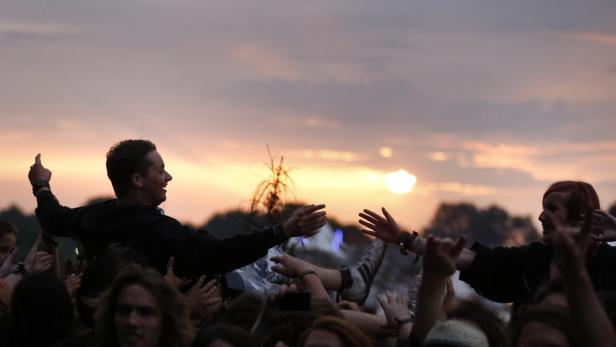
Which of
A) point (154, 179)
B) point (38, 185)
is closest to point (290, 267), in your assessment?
point (154, 179)

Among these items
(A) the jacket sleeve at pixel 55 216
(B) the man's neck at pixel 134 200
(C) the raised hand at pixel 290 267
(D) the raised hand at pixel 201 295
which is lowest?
(D) the raised hand at pixel 201 295

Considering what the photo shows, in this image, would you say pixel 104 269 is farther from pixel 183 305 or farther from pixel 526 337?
pixel 526 337

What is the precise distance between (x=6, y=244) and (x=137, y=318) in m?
3.47

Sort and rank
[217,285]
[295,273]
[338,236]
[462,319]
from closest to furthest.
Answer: [462,319]
[295,273]
[217,285]
[338,236]

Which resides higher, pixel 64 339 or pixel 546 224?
pixel 546 224

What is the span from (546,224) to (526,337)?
5.82ft

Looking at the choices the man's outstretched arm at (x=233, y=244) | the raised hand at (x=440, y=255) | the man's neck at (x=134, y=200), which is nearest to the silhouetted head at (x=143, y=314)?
the man's outstretched arm at (x=233, y=244)

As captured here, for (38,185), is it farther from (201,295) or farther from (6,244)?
(201,295)

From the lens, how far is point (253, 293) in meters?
9.42

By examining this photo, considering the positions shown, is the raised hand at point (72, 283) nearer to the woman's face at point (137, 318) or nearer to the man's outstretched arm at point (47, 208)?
the man's outstretched arm at point (47, 208)

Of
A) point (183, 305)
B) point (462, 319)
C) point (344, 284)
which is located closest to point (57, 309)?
point (183, 305)

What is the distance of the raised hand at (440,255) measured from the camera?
7078mm

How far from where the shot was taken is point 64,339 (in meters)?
8.36

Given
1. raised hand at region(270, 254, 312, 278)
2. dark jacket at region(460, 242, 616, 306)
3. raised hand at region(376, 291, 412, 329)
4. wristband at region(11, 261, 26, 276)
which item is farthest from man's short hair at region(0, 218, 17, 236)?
raised hand at region(376, 291, 412, 329)
